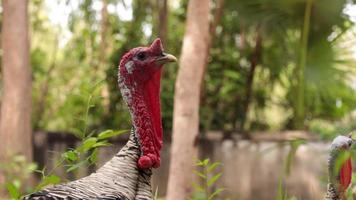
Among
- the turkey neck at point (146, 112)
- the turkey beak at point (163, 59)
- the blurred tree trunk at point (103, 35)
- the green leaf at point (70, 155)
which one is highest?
the blurred tree trunk at point (103, 35)

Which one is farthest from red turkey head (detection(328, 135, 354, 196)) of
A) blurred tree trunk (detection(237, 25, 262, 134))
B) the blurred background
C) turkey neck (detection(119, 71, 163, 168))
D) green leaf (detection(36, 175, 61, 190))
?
blurred tree trunk (detection(237, 25, 262, 134))

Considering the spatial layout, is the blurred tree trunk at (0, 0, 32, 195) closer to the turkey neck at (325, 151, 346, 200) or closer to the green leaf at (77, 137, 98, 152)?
the turkey neck at (325, 151, 346, 200)

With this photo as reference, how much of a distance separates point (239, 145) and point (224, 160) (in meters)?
0.37

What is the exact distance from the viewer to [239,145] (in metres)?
11.1

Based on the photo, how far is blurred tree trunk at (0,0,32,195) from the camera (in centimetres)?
920

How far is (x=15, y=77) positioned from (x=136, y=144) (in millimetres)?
6634

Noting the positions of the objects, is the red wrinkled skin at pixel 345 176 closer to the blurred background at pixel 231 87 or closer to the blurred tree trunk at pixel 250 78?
the blurred background at pixel 231 87

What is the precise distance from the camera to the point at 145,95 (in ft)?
10.3

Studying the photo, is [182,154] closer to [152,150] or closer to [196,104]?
[196,104]

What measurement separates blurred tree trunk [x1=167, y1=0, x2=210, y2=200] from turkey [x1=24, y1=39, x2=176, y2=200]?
4292mm

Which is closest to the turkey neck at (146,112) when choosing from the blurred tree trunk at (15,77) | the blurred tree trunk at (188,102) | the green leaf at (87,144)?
the green leaf at (87,144)

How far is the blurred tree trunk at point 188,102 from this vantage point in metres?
7.48

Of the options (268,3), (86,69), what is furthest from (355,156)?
(86,69)

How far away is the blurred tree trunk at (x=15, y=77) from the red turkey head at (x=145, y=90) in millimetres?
6303
